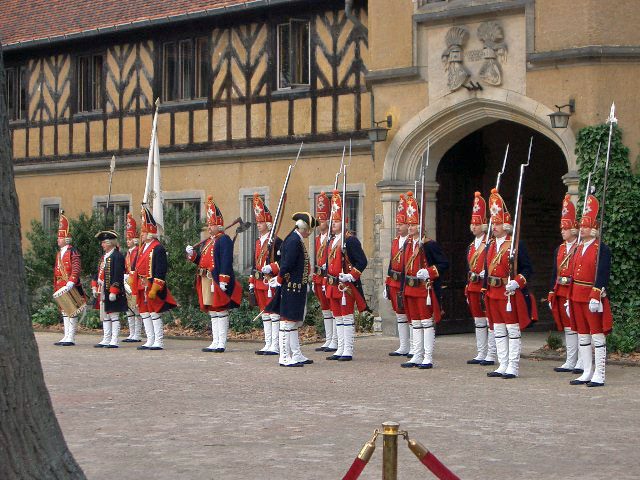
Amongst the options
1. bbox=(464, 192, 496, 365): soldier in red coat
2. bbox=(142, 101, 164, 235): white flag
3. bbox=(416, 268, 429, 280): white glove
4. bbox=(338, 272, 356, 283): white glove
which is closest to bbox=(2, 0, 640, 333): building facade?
bbox=(464, 192, 496, 365): soldier in red coat

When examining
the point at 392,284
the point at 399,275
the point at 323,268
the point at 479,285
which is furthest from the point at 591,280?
the point at 323,268

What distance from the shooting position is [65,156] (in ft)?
90.5

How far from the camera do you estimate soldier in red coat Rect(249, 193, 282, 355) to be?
17016 millimetres

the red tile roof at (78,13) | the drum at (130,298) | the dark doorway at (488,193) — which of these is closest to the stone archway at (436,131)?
the dark doorway at (488,193)

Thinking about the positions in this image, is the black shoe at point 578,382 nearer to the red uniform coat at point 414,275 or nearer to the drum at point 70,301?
the red uniform coat at point 414,275

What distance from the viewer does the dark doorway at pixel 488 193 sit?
2077cm

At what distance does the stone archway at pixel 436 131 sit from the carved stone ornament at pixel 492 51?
0.21m

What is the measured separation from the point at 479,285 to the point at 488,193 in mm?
5667

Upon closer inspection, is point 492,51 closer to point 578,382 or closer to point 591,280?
point 591,280

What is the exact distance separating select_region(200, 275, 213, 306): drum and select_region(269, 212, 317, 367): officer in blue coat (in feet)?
5.68

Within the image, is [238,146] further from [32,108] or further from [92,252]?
[32,108]

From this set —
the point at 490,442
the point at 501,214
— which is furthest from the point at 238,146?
the point at 490,442

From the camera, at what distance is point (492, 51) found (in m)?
18.6

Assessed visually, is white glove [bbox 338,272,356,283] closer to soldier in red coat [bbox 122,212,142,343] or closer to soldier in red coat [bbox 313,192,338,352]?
soldier in red coat [bbox 313,192,338,352]
